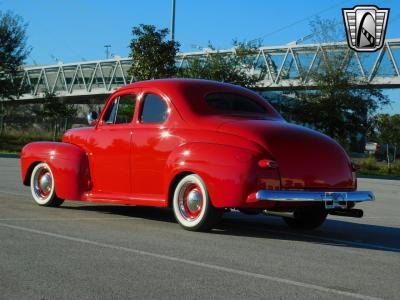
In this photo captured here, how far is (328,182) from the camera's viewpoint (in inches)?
281

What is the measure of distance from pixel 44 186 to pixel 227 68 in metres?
29.8

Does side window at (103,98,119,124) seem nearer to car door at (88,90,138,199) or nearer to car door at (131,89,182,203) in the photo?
A: car door at (88,90,138,199)

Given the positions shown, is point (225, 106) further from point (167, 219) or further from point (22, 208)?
point (22, 208)

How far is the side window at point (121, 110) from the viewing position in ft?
27.8

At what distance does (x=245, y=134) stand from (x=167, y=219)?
212cm

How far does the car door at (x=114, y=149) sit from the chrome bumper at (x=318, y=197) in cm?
216

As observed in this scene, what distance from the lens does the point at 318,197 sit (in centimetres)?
682

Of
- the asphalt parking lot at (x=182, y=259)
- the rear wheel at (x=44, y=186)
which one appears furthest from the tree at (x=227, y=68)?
the asphalt parking lot at (x=182, y=259)

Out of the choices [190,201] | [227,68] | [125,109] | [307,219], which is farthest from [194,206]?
[227,68]

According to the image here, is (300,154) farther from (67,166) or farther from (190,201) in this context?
(67,166)

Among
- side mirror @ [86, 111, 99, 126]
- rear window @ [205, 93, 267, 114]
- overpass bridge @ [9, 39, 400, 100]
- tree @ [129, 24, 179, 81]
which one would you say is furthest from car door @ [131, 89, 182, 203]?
overpass bridge @ [9, 39, 400, 100]

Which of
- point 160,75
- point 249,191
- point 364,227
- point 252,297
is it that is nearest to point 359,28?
point 160,75

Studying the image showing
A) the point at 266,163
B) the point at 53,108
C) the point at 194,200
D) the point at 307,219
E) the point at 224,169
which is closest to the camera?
the point at 266,163

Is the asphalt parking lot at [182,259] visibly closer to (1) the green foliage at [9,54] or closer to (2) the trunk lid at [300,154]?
(2) the trunk lid at [300,154]
